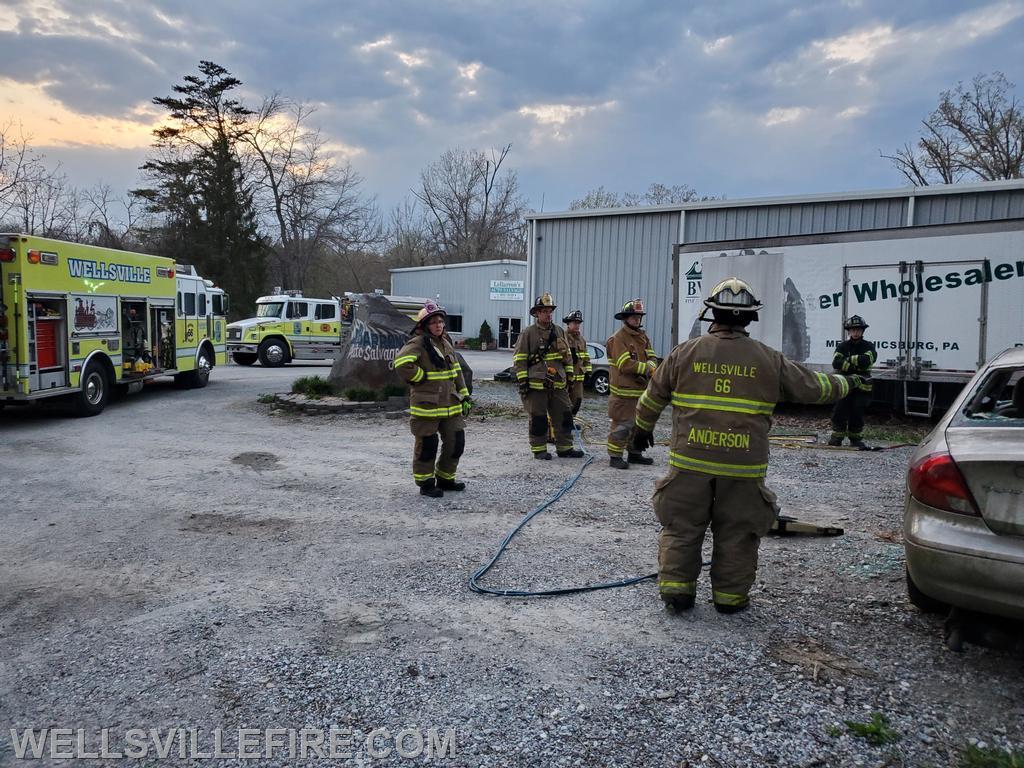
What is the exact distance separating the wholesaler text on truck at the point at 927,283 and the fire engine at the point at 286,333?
1582cm

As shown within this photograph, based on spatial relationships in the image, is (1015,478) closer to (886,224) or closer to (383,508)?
(383,508)

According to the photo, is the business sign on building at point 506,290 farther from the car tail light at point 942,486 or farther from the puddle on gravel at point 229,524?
the car tail light at point 942,486

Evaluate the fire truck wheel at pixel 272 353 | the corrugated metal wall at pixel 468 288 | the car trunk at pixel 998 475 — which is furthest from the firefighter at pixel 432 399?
the corrugated metal wall at pixel 468 288

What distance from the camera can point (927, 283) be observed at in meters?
10.2

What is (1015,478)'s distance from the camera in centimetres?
295

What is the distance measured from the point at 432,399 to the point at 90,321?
27.0ft

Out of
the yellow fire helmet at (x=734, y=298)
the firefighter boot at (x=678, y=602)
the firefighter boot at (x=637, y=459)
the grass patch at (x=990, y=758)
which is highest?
the yellow fire helmet at (x=734, y=298)

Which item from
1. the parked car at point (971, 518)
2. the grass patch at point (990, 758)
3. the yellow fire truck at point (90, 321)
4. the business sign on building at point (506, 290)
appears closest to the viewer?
the grass patch at point (990, 758)

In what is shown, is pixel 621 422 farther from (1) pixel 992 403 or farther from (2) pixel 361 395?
(2) pixel 361 395

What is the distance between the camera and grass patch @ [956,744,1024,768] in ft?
8.21

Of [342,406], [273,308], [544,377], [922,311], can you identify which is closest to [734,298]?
[544,377]

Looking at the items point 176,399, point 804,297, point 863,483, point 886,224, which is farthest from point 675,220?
point 176,399

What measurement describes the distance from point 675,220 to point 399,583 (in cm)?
1372

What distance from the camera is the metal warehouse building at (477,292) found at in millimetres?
35500
